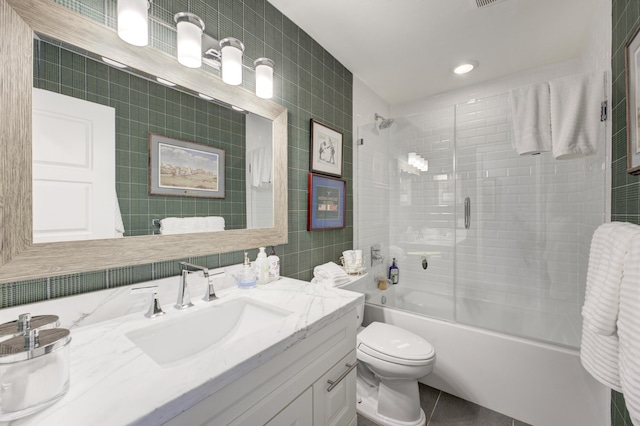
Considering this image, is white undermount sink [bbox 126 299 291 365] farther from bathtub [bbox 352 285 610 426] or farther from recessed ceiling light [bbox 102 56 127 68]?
bathtub [bbox 352 285 610 426]

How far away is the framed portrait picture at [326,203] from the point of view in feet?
6.09

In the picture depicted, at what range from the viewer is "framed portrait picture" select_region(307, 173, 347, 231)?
186cm

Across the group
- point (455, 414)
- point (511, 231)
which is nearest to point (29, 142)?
point (455, 414)

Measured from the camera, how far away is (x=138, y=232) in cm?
100

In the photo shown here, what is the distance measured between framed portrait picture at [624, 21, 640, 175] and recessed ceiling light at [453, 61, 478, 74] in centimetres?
119

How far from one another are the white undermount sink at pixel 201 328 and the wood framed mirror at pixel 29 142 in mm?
254

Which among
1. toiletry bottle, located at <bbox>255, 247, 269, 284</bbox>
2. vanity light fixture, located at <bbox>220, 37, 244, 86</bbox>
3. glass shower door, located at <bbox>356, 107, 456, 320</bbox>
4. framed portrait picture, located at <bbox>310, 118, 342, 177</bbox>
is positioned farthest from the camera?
glass shower door, located at <bbox>356, 107, 456, 320</bbox>

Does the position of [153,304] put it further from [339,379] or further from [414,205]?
[414,205]

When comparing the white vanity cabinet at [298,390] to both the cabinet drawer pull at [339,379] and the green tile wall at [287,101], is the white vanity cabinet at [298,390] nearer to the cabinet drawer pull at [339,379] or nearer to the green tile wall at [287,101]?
the cabinet drawer pull at [339,379]

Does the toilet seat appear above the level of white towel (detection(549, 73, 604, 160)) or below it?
below

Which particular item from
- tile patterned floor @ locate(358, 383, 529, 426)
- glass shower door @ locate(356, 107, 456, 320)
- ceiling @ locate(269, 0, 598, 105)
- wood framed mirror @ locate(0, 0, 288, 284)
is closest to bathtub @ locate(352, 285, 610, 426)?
tile patterned floor @ locate(358, 383, 529, 426)

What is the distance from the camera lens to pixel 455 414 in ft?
5.39

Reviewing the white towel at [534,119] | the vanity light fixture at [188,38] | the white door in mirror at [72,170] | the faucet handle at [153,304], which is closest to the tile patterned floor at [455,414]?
the faucet handle at [153,304]

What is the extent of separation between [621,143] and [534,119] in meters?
0.41
